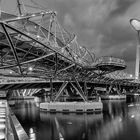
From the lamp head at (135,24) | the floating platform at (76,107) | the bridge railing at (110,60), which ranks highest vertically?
the lamp head at (135,24)

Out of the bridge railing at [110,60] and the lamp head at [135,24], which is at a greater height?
the lamp head at [135,24]

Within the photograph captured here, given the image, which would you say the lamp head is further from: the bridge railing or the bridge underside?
the bridge railing

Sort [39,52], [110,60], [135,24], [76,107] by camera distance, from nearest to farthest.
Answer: [39,52] → [110,60] → [76,107] → [135,24]

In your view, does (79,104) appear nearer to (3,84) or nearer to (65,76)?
(65,76)

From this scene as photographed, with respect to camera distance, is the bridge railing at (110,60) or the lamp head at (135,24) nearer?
the bridge railing at (110,60)

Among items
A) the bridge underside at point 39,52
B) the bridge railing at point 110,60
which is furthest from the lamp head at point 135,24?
the bridge railing at point 110,60

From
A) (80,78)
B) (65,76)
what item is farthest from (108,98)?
(65,76)

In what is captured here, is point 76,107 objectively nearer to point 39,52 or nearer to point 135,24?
point 39,52

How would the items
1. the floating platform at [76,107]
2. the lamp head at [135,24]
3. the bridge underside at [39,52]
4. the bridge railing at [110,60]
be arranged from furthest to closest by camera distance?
the lamp head at [135,24] < the floating platform at [76,107] < the bridge railing at [110,60] < the bridge underside at [39,52]

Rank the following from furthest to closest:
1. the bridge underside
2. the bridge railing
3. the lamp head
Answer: the lamp head
the bridge railing
the bridge underside

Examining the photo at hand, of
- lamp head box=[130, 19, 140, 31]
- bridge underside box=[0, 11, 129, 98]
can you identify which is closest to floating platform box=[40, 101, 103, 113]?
bridge underside box=[0, 11, 129, 98]

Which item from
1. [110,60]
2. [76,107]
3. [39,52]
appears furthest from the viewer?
[76,107]

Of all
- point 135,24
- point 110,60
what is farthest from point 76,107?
point 135,24

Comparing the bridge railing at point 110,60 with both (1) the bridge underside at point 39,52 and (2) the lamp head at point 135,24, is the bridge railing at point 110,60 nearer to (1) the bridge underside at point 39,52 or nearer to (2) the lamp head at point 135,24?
(1) the bridge underside at point 39,52
